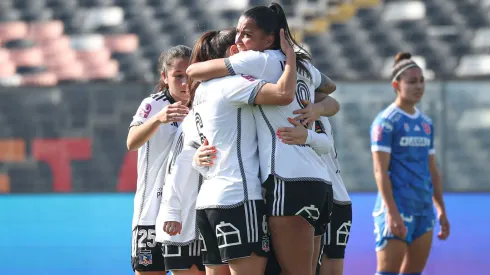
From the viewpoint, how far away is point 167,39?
10570mm

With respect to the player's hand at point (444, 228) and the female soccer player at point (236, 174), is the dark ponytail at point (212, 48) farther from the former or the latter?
the player's hand at point (444, 228)

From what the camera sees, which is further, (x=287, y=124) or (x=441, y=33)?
(x=441, y=33)

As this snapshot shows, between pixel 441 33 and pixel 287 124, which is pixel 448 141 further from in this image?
pixel 287 124

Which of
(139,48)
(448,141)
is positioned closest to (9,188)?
(139,48)

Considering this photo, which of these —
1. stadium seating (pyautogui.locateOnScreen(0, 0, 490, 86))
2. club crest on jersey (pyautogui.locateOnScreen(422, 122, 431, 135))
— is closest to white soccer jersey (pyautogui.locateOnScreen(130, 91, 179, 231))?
club crest on jersey (pyautogui.locateOnScreen(422, 122, 431, 135))

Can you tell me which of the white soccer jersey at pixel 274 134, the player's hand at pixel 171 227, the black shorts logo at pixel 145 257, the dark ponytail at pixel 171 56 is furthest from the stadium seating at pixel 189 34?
the white soccer jersey at pixel 274 134

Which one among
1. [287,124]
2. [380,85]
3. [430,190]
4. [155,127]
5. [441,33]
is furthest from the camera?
[441,33]

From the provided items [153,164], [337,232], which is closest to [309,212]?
[337,232]

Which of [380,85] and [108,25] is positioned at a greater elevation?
[108,25]

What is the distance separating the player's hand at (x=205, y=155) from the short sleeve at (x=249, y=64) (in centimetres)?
29

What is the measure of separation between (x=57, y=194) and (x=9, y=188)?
50 cm

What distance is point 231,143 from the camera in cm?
310

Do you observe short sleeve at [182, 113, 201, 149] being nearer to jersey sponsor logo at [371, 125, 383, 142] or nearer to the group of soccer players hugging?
the group of soccer players hugging

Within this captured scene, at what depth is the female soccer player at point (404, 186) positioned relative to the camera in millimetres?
5156
